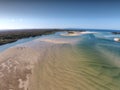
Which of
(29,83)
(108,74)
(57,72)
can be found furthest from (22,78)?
(108,74)

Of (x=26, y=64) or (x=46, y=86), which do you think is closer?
(x=46, y=86)

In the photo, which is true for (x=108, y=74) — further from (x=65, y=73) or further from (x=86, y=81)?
(x=65, y=73)

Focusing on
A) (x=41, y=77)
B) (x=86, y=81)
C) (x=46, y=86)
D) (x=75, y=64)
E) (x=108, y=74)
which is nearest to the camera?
(x=46, y=86)

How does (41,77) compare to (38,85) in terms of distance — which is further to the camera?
(41,77)

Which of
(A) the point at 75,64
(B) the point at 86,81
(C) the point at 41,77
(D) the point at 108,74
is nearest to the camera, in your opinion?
(B) the point at 86,81

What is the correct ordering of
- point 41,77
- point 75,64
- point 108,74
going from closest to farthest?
point 41,77 → point 108,74 → point 75,64

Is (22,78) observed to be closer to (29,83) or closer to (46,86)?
(29,83)

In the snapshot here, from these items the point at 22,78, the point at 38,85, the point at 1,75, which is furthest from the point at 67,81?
the point at 1,75

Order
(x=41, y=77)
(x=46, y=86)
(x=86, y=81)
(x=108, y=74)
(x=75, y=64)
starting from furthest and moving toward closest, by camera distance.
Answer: (x=75, y=64), (x=108, y=74), (x=41, y=77), (x=86, y=81), (x=46, y=86)
